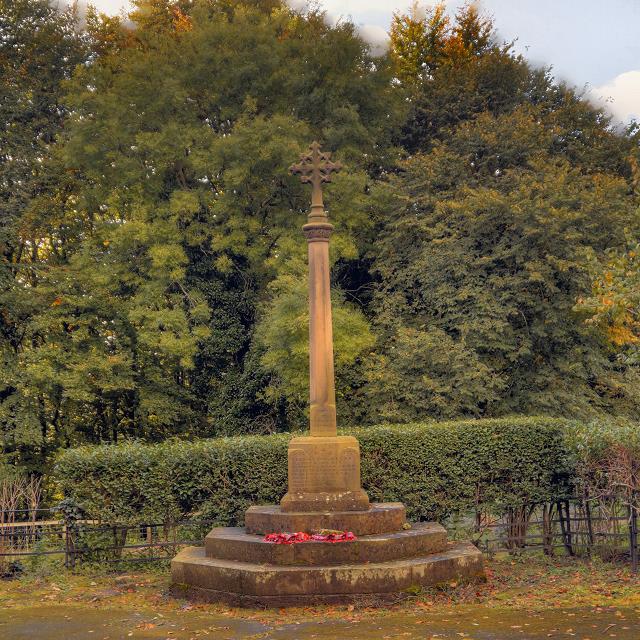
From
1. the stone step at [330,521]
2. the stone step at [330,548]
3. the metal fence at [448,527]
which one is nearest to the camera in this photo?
the stone step at [330,548]

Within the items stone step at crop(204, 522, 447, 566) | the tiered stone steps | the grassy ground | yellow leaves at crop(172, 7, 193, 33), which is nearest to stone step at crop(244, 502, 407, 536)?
the tiered stone steps

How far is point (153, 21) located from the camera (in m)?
27.5

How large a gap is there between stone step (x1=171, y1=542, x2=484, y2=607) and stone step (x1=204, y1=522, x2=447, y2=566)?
15 cm

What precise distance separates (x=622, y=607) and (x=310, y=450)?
4575 mm

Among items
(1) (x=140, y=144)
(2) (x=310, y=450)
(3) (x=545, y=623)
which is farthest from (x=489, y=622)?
(1) (x=140, y=144)

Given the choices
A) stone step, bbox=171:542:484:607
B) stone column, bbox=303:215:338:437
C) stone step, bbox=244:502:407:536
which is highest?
stone column, bbox=303:215:338:437

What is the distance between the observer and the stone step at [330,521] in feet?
37.0

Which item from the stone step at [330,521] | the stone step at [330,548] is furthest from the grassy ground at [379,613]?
the stone step at [330,521]

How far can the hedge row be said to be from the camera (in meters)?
13.8

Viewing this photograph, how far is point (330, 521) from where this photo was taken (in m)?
11.3

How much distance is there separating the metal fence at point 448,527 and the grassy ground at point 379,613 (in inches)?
33.7

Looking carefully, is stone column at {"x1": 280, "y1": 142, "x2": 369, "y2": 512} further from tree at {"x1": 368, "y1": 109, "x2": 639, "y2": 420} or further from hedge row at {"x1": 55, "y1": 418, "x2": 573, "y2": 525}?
tree at {"x1": 368, "y1": 109, "x2": 639, "y2": 420}

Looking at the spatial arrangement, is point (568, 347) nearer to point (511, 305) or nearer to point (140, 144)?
point (511, 305)

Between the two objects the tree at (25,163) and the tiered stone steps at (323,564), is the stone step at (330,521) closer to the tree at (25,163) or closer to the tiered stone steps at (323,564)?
the tiered stone steps at (323,564)
